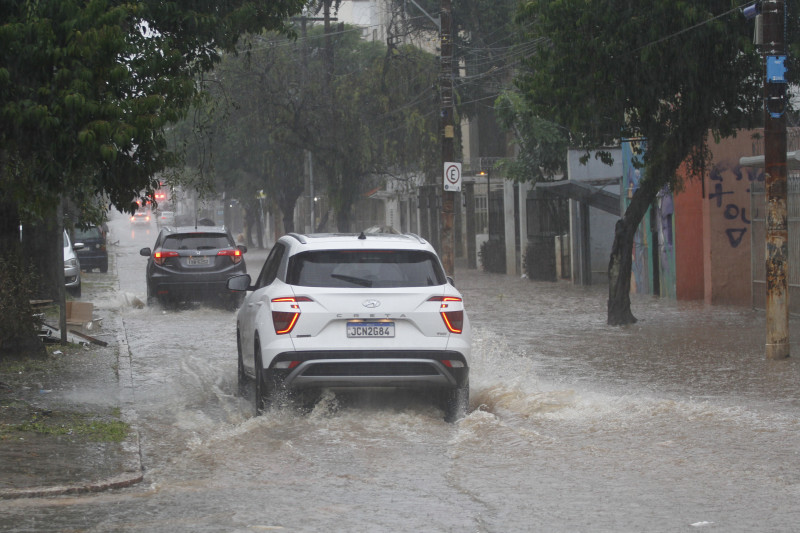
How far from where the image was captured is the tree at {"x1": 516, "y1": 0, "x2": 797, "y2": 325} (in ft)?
55.9

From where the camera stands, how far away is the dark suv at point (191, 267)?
2192 centimetres

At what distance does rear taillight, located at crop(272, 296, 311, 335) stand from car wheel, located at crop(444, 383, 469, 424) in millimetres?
1470

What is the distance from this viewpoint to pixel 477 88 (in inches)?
1900

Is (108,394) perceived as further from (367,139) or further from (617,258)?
(367,139)

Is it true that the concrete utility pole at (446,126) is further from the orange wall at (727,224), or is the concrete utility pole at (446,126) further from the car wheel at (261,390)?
the car wheel at (261,390)

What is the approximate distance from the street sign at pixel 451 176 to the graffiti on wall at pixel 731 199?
4.94 m

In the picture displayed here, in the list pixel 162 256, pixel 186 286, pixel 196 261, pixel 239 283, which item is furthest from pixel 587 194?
pixel 239 283

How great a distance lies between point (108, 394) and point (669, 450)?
221 inches

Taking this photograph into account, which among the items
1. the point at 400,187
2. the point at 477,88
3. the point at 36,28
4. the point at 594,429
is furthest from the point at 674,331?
the point at 400,187

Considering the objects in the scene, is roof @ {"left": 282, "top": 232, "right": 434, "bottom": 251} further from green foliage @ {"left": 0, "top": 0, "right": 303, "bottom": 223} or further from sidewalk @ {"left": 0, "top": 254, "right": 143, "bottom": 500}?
sidewalk @ {"left": 0, "top": 254, "right": 143, "bottom": 500}

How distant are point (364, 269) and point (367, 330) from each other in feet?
1.91

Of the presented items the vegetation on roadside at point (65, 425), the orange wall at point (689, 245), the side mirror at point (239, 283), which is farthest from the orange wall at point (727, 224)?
the vegetation on roadside at point (65, 425)

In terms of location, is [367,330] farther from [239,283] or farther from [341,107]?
[341,107]

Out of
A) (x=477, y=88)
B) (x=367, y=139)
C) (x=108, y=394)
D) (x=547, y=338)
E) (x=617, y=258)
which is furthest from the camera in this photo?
(x=477, y=88)
